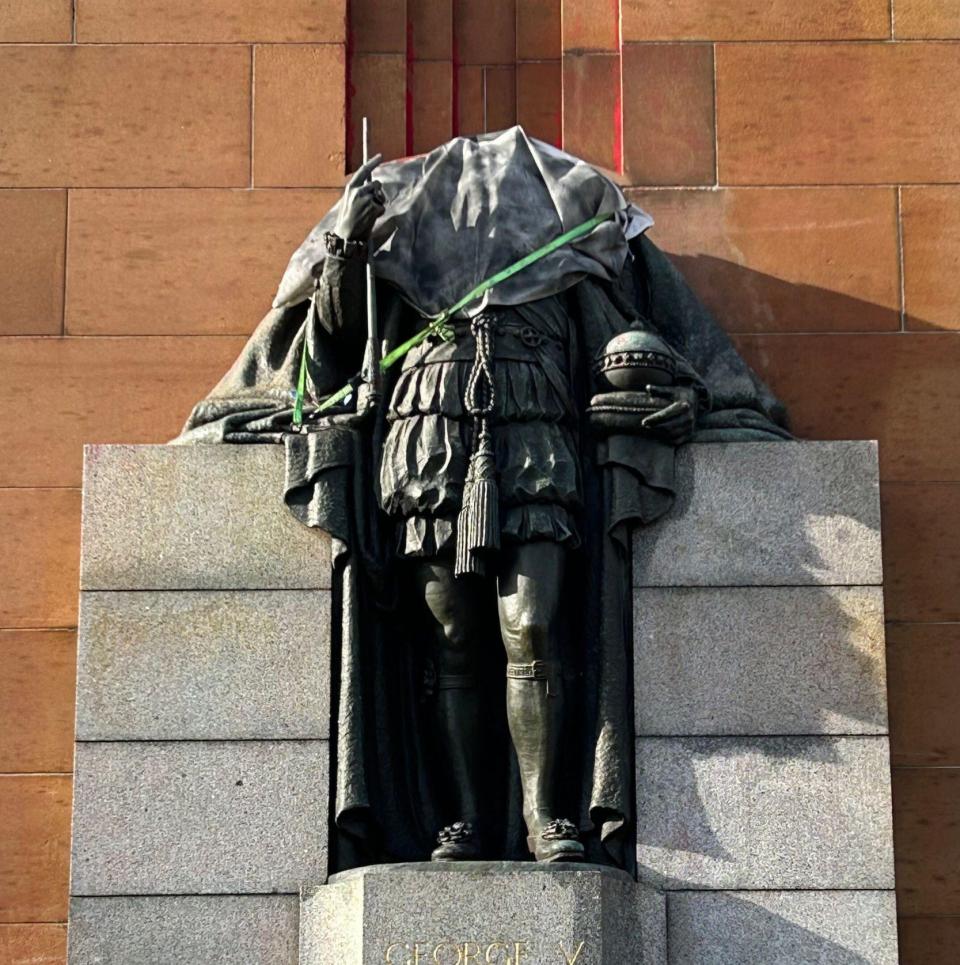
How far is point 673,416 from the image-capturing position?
40.5ft

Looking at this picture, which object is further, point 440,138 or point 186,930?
point 440,138

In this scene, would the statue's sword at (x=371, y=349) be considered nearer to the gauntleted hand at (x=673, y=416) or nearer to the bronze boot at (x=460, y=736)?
the gauntleted hand at (x=673, y=416)

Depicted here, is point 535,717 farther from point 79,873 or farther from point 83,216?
point 83,216

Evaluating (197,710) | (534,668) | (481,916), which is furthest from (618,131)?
(481,916)

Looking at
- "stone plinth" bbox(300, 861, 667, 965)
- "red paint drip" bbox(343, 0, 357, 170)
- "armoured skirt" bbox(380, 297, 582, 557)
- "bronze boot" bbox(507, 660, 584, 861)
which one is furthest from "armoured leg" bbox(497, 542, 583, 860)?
"red paint drip" bbox(343, 0, 357, 170)

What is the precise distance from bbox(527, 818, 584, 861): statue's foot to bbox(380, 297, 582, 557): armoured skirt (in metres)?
1.32

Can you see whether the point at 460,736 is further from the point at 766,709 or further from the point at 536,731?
the point at 766,709

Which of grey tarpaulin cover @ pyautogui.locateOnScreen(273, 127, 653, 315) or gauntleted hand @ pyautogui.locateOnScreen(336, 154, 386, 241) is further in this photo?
grey tarpaulin cover @ pyautogui.locateOnScreen(273, 127, 653, 315)

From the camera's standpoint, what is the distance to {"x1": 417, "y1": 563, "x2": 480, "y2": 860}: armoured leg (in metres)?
12.1

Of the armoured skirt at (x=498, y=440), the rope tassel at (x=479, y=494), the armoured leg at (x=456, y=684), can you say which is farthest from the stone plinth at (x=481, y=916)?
the armoured skirt at (x=498, y=440)

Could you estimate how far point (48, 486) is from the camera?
44.8 feet

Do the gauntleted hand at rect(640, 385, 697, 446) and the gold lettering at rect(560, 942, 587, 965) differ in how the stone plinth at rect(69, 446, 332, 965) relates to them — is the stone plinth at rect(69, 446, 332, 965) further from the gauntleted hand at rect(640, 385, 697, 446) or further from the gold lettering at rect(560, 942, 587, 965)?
the gauntleted hand at rect(640, 385, 697, 446)

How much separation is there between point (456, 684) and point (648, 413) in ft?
5.09

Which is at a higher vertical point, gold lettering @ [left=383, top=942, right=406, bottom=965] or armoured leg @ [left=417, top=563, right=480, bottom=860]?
armoured leg @ [left=417, top=563, right=480, bottom=860]
